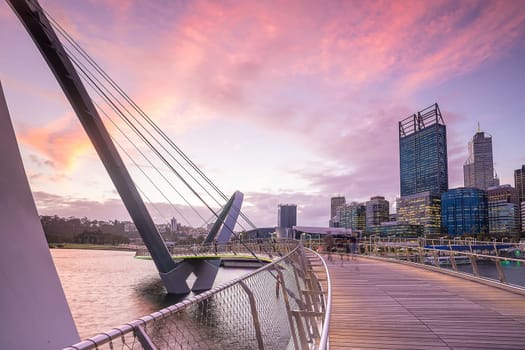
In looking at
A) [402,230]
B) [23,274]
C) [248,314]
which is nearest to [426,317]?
[248,314]

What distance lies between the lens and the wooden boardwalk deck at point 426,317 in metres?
5.19

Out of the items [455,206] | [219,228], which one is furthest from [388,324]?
[455,206]

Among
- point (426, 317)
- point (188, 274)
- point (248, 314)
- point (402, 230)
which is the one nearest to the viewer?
point (248, 314)

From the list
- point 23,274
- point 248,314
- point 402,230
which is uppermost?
point 402,230

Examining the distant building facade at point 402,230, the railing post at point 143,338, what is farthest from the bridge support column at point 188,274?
the distant building facade at point 402,230

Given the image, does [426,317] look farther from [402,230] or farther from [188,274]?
[402,230]

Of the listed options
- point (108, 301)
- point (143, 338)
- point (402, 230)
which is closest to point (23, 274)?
point (143, 338)

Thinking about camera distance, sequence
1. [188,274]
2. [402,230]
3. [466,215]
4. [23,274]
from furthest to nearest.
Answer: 1. [466,215]
2. [402,230]
3. [188,274]
4. [23,274]

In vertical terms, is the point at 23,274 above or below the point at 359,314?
above

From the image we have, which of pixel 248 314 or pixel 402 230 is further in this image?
pixel 402 230

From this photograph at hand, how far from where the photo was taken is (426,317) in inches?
259

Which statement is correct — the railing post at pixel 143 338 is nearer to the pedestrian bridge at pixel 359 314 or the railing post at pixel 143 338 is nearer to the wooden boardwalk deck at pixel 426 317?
the pedestrian bridge at pixel 359 314

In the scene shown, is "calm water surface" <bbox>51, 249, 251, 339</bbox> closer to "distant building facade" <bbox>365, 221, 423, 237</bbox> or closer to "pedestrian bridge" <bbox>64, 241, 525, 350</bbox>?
"pedestrian bridge" <bbox>64, 241, 525, 350</bbox>

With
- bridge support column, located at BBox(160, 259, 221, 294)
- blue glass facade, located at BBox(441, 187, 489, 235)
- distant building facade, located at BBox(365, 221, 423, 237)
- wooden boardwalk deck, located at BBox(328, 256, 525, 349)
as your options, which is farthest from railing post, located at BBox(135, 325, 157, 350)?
blue glass facade, located at BBox(441, 187, 489, 235)
